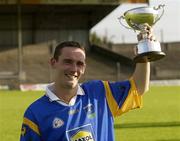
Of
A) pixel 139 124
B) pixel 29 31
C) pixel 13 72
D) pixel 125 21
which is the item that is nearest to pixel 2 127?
pixel 139 124

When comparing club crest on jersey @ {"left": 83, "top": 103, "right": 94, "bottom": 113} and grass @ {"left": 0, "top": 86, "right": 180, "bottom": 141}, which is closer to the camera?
club crest on jersey @ {"left": 83, "top": 103, "right": 94, "bottom": 113}

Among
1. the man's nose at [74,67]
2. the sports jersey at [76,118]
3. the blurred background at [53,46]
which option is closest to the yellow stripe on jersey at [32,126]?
the sports jersey at [76,118]

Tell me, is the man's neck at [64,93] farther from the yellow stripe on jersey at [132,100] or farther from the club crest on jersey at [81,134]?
the yellow stripe on jersey at [132,100]

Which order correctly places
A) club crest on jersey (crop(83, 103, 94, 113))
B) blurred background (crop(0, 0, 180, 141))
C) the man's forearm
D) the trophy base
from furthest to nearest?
blurred background (crop(0, 0, 180, 141)) < the man's forearm < the trophy base < club crest on jersey (crop(83, 103, 94, 113))

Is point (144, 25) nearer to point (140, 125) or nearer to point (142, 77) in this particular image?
point (142, 77)

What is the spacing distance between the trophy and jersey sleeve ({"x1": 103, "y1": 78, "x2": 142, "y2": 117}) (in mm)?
182

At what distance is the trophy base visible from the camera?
11.6ft

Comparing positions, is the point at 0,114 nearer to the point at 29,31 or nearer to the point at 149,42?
the point at 149,42

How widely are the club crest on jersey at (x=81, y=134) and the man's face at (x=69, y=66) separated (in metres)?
0.25

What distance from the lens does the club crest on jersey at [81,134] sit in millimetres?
3285

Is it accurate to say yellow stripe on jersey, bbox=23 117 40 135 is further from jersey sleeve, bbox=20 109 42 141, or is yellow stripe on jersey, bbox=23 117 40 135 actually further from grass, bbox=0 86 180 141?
grass, bbox=0 86 180 141

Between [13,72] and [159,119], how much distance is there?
27.6m

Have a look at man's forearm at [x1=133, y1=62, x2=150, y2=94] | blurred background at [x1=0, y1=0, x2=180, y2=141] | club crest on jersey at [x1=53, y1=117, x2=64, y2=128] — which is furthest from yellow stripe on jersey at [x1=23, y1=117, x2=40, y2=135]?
blurred background at [x1=0, y1=0, x2=180, y2=141]

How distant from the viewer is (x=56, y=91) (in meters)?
3.35
